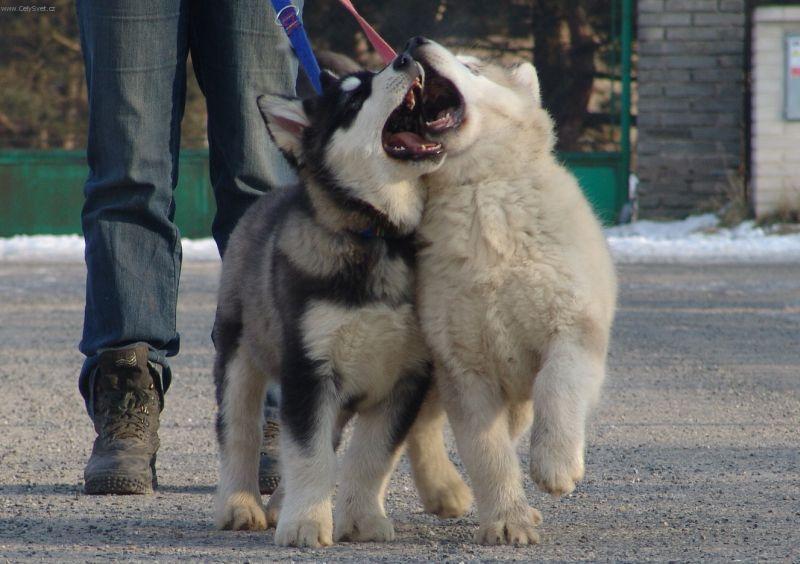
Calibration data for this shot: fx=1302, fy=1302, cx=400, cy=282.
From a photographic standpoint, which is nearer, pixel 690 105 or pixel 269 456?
pixel 269 456

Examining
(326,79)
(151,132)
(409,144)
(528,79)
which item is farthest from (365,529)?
(151,132)

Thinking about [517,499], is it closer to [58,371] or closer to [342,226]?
[342,226]

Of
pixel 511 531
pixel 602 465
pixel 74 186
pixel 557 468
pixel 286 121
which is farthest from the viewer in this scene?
pixel 74 186

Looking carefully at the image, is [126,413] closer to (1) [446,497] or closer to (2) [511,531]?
(1) [446,497]

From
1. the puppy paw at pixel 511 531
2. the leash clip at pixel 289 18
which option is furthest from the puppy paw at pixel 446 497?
the leash clip at pixel 289 18

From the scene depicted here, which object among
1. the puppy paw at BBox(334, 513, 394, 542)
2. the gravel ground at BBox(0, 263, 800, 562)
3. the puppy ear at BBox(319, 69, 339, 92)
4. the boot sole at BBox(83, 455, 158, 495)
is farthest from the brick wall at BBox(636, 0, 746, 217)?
the puppy paw at BBox(334, 513, 394, 542)

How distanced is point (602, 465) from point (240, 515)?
50.8 inches

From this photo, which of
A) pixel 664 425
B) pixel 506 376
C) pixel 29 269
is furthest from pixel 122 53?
pixel 29 269

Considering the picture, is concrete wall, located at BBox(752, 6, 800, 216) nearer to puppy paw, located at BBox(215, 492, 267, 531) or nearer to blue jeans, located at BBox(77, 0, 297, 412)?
blue jeans, located at BBox(77, 0, 297, 412)

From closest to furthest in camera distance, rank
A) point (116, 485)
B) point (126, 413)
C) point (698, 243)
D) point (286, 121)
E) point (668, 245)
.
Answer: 1. point (286, 121)
2. point (116, 485)
3. point (126, 413)
4. point (668, 245)
5. point (698, 243)

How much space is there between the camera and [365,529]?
10.9 feet

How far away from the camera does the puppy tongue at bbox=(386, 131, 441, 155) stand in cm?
335

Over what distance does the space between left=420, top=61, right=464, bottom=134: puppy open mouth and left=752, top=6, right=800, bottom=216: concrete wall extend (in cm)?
957

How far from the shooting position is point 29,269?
10.9 m
